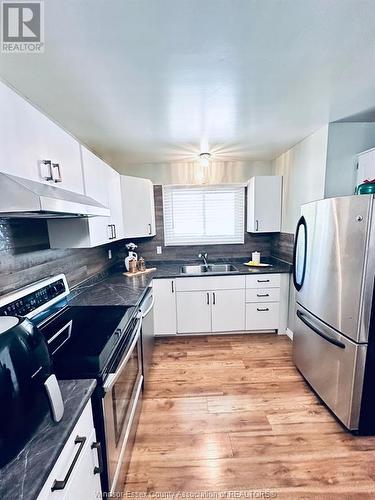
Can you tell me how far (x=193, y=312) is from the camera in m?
2.87

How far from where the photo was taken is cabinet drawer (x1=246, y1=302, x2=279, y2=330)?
2877 mm

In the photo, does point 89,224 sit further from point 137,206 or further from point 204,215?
point 204,215

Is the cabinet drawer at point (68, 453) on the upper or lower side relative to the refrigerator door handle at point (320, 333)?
upper

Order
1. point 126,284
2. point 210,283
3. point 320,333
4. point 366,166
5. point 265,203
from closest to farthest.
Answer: point 320,333
point 366,166
point 126,284
point 210,283
point 265,203

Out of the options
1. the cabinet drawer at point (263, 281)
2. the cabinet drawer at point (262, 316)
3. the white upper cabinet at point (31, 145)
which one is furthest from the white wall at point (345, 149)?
the white upper cabinet at point (31, 145)

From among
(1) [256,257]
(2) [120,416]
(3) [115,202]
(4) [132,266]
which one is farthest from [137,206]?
(2) [120,416]

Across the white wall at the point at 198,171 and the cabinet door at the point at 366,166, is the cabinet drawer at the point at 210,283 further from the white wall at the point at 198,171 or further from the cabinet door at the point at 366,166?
the cabinet door at the point at 366,166

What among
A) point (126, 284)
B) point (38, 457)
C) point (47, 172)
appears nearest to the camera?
point (38, 457)

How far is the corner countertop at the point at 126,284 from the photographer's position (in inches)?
73.4

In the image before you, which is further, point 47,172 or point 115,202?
point 115,202

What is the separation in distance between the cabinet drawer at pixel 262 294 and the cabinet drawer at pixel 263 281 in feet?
0.18

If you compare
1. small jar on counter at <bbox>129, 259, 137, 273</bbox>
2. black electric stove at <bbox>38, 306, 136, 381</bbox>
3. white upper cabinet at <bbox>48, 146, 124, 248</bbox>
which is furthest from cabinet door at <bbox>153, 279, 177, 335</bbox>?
black electric stove at <bbox>38, 306, 136, 381</bbox>

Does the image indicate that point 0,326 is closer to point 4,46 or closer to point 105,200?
point 4,46

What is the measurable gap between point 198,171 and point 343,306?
2496 mm
